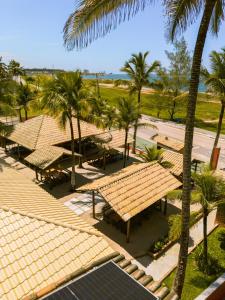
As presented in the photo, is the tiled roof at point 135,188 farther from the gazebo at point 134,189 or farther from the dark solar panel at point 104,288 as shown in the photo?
the dark solar panel at point 104,288

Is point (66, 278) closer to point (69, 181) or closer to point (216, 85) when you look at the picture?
point (69, 181)

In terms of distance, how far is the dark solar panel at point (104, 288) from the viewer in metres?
6.54

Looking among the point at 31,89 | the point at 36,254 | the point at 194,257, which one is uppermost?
the point at 31,89

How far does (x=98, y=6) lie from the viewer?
22.9 feet

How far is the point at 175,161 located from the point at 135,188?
7243 millimetres

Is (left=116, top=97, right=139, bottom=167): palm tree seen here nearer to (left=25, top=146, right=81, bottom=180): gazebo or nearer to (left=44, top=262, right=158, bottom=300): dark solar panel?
(left=25, top=146, right=81, bottom=180): gazebo

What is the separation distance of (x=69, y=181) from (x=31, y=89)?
17.4m

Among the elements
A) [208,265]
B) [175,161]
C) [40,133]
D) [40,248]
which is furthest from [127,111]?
[40,248]

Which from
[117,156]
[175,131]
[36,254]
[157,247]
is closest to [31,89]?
[117,156]

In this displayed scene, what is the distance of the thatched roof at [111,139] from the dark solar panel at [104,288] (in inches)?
788

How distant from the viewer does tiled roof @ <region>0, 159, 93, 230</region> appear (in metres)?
10.4

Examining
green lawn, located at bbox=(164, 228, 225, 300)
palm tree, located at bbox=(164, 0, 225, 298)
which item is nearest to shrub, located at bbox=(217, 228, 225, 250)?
green lawn, located at bbox=(164, 228, 225, 300)

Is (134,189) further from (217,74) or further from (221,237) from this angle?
(217,74)

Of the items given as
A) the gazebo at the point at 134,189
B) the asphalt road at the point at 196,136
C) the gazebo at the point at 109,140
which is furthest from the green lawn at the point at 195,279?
the asphalt road at the point at 196,136
